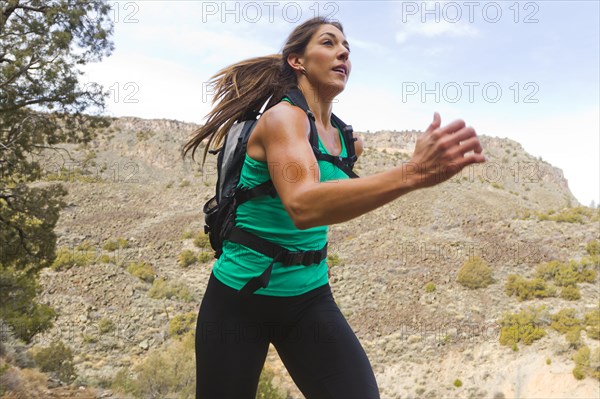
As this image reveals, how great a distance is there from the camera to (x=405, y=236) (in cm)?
2494

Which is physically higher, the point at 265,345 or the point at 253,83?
the point at 253,83

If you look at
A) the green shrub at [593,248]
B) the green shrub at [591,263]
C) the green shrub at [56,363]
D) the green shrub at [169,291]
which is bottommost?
the green shrub at [56,363]

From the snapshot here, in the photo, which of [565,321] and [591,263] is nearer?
[565,321]

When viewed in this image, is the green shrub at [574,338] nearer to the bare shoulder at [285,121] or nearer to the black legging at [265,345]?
the black legging at [265,345]

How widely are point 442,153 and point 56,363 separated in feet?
42.9

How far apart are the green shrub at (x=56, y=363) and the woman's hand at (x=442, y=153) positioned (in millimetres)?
12445

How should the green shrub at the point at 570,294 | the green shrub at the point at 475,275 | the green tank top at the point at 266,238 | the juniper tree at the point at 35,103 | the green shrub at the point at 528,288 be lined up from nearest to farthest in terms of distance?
1. the green tank top at the point at 266,238
2. the juniper tree at the point at 35,103
3. the green shrub at the point at 570,294
4. the green shrub at the point at 528,288
5. the green shrub at the point at 475,275

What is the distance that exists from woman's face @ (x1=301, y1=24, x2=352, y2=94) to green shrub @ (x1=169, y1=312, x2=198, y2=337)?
15.5 meters

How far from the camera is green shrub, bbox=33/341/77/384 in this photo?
12.0 m

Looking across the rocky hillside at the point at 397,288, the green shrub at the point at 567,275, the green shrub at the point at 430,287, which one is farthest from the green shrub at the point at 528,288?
the green shrub at the point at 430,287

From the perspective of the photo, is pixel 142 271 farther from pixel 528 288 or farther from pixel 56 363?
pixel 528 288

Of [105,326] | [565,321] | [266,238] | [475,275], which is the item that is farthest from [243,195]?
[475,275]

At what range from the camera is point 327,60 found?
2.17 metres

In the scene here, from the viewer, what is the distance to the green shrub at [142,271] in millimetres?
21766
